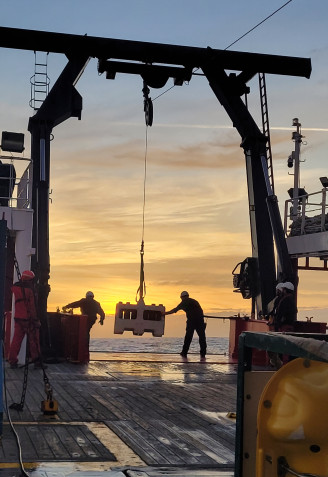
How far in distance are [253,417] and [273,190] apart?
52.0ft

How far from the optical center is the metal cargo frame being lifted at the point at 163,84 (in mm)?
17516

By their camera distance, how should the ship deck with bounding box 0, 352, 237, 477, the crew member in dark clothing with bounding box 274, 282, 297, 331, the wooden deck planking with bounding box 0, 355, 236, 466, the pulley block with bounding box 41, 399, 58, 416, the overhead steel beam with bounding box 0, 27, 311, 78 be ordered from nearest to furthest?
the ship deck with bounding box 0, 352, 237, 477, the wooden deck planking with bounding box 0, 355, 236, 466, the pulley block with bounding box 41, 399, 58, 416, the crew member in dark clothing with bounding box 274, 282, 297, 331, the overhead steel beam with bounding box 0, 27, 311, 78

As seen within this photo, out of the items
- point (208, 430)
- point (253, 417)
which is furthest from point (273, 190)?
point (253, 417)

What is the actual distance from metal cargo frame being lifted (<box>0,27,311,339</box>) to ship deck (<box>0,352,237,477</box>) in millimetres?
3013

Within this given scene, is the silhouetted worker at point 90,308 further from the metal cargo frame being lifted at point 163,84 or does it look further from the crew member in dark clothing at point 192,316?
the metal cargo frame being lifted at point 163,84

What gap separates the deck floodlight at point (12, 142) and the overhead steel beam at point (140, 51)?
3023 mm

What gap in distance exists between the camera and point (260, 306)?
60.2ft

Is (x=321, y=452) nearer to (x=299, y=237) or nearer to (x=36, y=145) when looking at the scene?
(x=36, y=145)

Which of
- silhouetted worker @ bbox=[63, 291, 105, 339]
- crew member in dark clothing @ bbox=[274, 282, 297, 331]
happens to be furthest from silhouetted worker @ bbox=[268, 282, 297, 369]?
silhouetted worker @ bbox=[63, 291, 105, 339]

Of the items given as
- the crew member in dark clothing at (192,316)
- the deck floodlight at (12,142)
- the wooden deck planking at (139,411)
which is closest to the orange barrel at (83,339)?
the wooden deck planking at (139,411)

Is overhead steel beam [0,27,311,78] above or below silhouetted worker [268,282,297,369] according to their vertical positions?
above

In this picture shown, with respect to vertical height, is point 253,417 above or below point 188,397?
above

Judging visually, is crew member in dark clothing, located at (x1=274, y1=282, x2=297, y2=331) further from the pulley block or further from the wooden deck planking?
the pulley block

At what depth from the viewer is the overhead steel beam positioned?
1748cm
